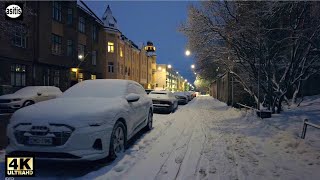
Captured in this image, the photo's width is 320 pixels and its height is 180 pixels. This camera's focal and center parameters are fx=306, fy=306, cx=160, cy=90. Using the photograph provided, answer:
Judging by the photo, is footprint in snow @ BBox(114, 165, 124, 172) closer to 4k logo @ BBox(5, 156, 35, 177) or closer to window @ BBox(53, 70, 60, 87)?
4k logo @ BBox(5, 156, 35, 177)

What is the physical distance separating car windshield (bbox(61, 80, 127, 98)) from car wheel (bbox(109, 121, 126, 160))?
3.88 feet

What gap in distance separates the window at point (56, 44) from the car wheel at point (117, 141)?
25.3 metres

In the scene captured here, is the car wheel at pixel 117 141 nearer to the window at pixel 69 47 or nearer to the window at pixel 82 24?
the window at pixel 69 47

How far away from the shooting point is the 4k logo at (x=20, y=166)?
4.98m

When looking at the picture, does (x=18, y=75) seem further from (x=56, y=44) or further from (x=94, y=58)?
(x=94, y=58)

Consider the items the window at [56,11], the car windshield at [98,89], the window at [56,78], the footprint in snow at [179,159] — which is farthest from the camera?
the window at [56,78]

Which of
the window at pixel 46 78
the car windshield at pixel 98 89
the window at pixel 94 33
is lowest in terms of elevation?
the car windshield at pixel 98 89

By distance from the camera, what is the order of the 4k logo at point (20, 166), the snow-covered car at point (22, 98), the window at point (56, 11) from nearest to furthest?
the 4k logo at point (20, 166) → the snow-covered car at point (22, 98) → the window at point (56, 11)

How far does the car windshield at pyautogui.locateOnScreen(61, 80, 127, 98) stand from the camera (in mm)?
7742

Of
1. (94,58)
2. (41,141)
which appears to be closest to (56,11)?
(94,58)

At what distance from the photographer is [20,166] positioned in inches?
200

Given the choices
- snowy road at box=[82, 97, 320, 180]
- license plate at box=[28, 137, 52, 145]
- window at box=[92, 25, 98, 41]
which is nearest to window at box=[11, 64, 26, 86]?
window at box=[92, 25, 98, 41]

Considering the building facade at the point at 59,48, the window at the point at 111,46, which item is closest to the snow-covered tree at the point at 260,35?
the building facade at the point at 59,48

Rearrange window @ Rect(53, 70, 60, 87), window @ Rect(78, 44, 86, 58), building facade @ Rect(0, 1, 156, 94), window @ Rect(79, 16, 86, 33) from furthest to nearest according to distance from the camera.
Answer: window @ Rect(79, 16, 86, 33), window @ Rect(78, 44, 86, 58), window @ Rect(53, 70, 60, 87), building facade @ Rect(0, 1, 156, 94)
